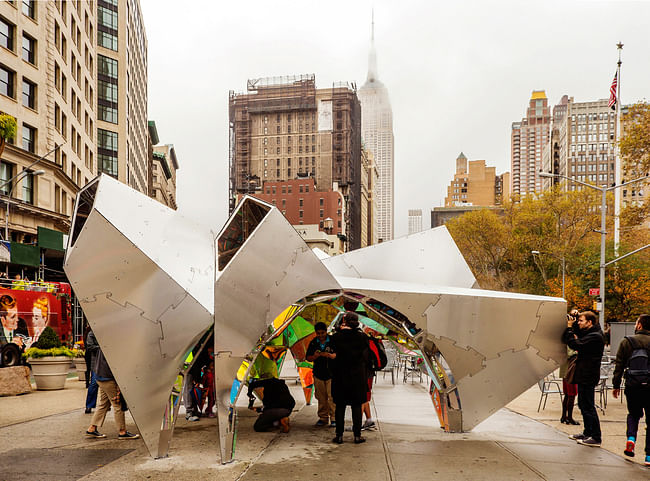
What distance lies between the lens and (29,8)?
1211 inches

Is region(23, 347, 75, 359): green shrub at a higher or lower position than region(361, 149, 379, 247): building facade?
lower

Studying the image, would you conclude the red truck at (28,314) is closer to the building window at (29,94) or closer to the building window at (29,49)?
the building window at (29,94)

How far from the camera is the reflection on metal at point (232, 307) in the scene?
6844 millimetres

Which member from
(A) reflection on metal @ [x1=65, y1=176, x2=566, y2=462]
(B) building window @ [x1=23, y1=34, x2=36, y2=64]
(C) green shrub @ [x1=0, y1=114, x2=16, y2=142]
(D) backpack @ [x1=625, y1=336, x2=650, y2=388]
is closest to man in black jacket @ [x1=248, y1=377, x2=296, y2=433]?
(A) reflection on metal @ [x1=65, y1=176, x2=566, y2=462]

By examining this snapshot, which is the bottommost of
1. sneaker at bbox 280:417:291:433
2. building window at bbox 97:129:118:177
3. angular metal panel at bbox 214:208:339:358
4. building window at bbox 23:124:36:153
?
sneaker at bbox 280:417:291:433

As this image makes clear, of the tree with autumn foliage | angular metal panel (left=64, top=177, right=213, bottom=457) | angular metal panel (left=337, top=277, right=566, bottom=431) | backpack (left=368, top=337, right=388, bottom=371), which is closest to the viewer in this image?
angular metal panel (left=64, top=177, right=213, bottom=457)

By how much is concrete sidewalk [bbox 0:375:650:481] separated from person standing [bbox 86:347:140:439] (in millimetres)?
207

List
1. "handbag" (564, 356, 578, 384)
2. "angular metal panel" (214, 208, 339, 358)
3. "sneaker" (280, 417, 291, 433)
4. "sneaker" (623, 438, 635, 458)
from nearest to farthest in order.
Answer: "angular metal panel" (214, 208, 339, 358), "sneaker" (623, 438, 635, 458), "handbag" (564, 356, 578, 384), "sneaker" (280, 417, 291, 433)

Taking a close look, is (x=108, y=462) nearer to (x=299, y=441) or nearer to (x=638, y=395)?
(x=299, y=441)

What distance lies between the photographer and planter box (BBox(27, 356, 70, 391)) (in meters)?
14.4

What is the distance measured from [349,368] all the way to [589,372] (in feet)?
10.7

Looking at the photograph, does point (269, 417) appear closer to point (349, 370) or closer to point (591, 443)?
point (349, 370)

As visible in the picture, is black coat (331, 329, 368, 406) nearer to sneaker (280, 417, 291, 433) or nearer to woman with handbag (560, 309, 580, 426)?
sneaker (280, 417, 291, 433)

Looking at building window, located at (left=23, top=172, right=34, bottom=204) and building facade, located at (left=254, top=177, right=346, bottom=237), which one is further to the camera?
building facade, located at (left=254, top=177, right=346, bottom=237)
